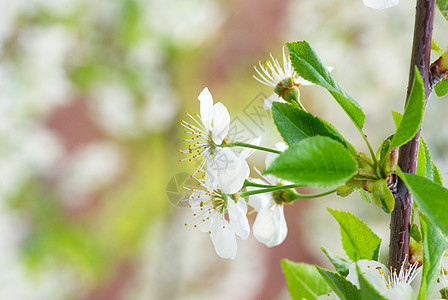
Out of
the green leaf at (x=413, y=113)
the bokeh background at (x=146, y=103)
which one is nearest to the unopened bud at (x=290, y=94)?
the green leaf at (x=413, y=113)

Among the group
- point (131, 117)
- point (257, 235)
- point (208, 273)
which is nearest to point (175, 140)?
point (131, 117)

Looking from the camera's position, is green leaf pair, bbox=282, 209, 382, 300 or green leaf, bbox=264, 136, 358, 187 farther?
green leaf pair, bbox=282, 209, 382, 300

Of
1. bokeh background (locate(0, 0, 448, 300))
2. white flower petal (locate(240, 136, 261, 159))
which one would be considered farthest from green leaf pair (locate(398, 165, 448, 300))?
bokeh background (locate(0, 0, 448, 300))

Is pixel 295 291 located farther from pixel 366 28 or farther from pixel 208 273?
pixel 208 273

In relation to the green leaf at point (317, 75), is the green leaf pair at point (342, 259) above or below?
below

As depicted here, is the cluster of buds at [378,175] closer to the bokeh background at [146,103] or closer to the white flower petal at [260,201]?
the white flower petal at [260,201]

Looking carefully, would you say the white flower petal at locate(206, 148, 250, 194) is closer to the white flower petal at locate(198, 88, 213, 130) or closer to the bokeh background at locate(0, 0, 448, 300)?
the white flower petal at locate(198, 88, 213, 130)
